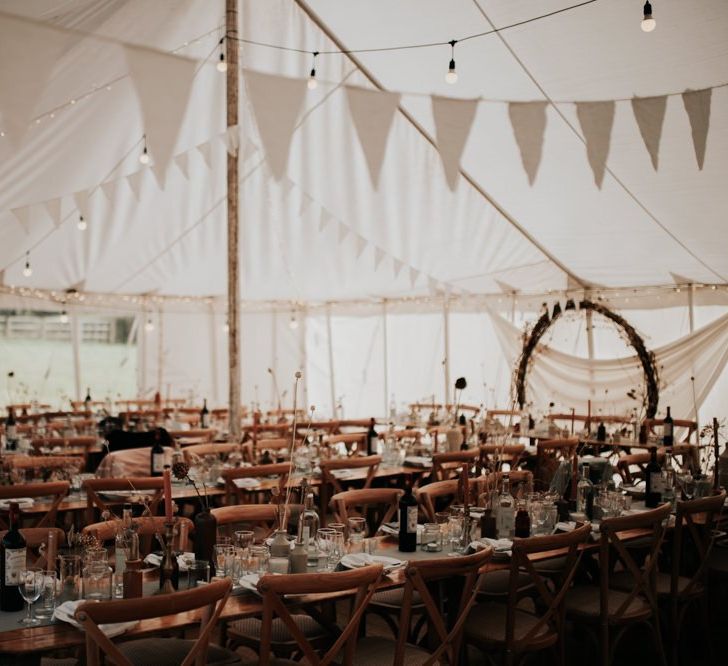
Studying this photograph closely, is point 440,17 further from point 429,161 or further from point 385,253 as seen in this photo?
point 385,253

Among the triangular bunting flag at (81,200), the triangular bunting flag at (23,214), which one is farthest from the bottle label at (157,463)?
the triangular bunting flag at (81,200)

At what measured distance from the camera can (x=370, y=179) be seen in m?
7.27

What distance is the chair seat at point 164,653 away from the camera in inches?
124

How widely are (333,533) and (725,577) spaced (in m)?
2.47

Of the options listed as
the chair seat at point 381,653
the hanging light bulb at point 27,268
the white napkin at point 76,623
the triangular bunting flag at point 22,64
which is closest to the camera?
the white napkin at point 76,623

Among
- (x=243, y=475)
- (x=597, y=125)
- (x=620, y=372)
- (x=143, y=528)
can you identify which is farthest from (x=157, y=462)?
(x=620, y=372)

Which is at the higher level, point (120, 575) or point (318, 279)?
point (318, 279)

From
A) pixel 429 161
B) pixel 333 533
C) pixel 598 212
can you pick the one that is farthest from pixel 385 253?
pixel 333 533

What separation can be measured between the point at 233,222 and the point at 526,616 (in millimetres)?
5297

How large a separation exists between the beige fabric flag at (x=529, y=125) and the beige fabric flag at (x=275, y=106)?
153cm

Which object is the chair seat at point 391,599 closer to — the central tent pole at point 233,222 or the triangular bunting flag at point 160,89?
the triangular bunting flag at point 160,89

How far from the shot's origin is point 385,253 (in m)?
10.9

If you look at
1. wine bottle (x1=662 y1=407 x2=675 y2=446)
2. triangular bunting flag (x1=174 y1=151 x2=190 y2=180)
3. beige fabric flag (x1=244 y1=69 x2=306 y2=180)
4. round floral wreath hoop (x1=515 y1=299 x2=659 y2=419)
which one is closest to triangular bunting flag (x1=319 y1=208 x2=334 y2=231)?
triangular bunting flag (x1=174 y1=151 x2=190 y2=180)

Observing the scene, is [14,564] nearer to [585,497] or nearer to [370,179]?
[585,497]
